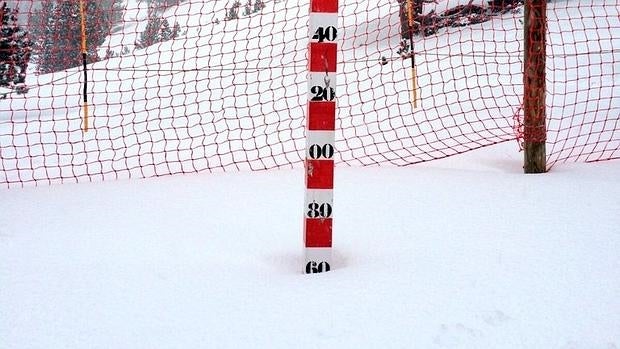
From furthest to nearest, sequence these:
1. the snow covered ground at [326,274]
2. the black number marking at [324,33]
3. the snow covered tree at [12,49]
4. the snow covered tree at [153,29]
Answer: the snow covered tree at [153,29], the snow covered tree at [12,49], the black number marking at [324,33], the snow covered ground at [326,274]

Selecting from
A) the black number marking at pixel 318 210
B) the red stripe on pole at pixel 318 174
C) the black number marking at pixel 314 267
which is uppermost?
the red stripe on pole at pixel 318 174

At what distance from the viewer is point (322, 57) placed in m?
1.96

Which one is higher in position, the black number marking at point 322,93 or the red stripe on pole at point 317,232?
the black number marking at point 322,93

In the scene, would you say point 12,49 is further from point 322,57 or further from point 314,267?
point 314,267

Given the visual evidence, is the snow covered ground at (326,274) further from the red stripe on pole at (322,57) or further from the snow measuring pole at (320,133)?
the red stripe on pole at (322,57)

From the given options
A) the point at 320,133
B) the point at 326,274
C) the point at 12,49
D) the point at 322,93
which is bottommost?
the point at 326,274

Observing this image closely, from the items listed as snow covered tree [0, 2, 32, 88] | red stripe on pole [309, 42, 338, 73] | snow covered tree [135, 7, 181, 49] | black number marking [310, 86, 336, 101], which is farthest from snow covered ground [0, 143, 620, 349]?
snow covered tree [0, 2, 32, 88]

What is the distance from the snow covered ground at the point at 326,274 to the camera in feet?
5.07

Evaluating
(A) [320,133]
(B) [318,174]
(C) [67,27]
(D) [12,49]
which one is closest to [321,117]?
(A) [320,133]

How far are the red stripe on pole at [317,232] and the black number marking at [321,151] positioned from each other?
233 mm

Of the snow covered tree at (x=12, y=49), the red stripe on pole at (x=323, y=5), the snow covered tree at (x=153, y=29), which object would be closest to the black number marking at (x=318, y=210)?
the red stripe on pole at (x=323, y=5)

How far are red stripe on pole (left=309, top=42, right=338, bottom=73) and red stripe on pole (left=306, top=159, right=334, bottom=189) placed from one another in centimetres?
34

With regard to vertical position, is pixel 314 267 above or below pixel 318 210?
below

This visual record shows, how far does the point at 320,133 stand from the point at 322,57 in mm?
275
